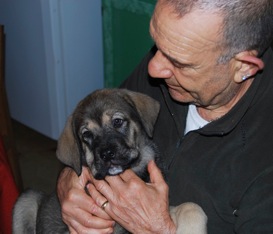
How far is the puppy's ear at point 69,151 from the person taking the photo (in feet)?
6.97

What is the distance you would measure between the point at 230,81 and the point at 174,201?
0.59 metres

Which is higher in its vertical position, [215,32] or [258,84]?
[215,32]

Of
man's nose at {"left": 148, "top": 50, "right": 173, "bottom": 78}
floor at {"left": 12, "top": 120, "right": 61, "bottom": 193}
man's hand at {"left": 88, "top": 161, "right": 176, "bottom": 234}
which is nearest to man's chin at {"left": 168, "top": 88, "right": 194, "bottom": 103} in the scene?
man's nose at {"left": 148, "top": 50, "right": 173, "bottom": 78}

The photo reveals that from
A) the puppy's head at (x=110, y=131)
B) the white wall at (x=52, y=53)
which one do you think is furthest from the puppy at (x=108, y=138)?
the white wall at (x=52, y=53)

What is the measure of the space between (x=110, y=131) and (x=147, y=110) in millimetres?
192

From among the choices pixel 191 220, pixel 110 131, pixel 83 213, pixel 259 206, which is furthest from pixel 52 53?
pixel 259 206

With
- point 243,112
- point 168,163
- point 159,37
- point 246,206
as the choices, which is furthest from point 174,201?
point 159,37

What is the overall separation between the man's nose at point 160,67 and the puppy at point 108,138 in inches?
13.8

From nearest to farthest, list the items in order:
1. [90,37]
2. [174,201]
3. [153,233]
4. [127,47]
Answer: [153,233] → [174,201] → [127,47] → [90,37]

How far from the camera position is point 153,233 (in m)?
1.84

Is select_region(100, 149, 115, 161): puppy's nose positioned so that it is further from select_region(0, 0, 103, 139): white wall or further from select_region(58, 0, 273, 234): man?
select_region(0, 0, 103, 139): white wall

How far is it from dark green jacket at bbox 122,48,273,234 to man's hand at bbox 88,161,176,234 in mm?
121

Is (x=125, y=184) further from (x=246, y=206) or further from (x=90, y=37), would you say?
(x=90, y=37)

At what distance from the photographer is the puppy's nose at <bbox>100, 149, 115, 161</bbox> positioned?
1990mm
